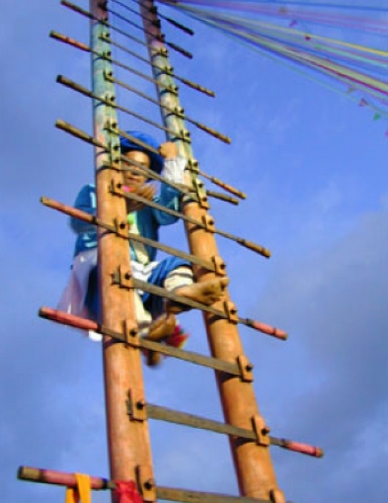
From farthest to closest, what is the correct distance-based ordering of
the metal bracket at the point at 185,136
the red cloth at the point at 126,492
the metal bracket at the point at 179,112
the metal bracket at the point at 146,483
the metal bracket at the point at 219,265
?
the metal bracket at the point at 179,112, the metal bracket at the point at 185,136, the metal bracket at the point at 219,265, the metal bracket at the point at 146,483, the red cloth at the point at 126,492

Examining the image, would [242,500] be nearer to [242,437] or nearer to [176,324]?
[242,437]

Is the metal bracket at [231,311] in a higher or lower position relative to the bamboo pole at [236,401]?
higher

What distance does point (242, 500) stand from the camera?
3.49m

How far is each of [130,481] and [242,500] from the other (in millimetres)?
706

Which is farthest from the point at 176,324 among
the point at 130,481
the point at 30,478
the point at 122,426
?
the point at 30,478

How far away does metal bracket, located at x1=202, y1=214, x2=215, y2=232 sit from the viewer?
5082mm

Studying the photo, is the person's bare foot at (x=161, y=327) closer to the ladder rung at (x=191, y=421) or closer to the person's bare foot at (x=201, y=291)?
the person's bare foot at (x=201, y=291)

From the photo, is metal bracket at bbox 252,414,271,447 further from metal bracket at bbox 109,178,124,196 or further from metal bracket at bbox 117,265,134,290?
metal bracket at bbox 109,178,124,196

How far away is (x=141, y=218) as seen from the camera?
536cm

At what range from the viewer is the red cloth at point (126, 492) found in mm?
2963

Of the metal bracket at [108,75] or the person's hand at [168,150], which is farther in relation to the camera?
the metal bracket at [108,75]

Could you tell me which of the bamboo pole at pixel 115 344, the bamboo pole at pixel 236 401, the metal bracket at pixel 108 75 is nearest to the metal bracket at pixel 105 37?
the metal bracket at pixel 108 75

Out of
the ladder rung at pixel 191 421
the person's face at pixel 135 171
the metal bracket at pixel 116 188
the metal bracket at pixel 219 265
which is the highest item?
the person's face at pixel 135 171

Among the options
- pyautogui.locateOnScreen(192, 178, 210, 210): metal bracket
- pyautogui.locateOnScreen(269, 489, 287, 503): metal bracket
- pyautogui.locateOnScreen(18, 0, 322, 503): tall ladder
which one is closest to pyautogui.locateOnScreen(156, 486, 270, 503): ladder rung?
pyautogui.locateOnScreen(18, 0, 322, 503): tall ladder
